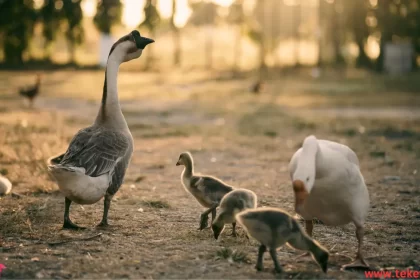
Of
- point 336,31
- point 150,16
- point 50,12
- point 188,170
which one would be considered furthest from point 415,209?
point 336,31

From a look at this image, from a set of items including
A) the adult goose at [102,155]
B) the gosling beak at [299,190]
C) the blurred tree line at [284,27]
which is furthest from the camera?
the blurred tree line at [284,27]

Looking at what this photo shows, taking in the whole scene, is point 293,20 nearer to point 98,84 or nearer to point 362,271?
point 98,84

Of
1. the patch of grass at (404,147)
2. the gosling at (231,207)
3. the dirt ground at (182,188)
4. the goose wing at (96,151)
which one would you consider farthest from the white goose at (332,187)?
the patch of grass at (404,147)

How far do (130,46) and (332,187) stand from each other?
121 inches

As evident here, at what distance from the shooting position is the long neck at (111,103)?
6.98 meters

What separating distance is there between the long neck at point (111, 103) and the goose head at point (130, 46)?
49mm

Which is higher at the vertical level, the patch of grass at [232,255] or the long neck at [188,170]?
the long neck at [188,170]

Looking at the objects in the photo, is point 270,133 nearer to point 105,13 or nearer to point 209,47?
point 105,13

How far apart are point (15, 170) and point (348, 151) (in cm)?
555

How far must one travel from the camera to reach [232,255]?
545cm

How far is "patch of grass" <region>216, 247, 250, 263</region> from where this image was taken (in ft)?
17.8

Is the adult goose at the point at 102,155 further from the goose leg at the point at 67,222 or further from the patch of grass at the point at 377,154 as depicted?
the patch of grass at the point at 377,154

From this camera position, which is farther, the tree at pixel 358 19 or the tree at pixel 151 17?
the tree at pixel 358 19

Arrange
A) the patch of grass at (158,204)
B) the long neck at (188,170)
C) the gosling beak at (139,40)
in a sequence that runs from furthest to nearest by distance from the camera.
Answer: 1. the patch of grass at (158,204)
2. the long neck at (188,170)
3. the gosling beak at (139,40)
